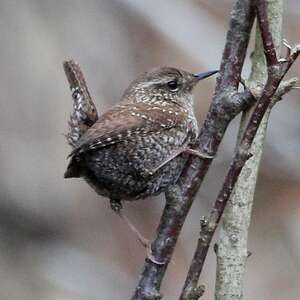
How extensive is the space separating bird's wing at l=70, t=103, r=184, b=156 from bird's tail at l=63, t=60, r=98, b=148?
9cm

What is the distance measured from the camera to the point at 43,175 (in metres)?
4.78

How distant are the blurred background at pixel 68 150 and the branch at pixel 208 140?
2.00 metres

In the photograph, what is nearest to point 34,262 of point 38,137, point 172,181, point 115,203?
point 38,137

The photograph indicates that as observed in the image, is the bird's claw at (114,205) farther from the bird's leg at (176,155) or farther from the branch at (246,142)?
the branch at (246,142)

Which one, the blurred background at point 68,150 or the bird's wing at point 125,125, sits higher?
the bird's wing at point 125,125

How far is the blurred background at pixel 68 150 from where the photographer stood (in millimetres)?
4535

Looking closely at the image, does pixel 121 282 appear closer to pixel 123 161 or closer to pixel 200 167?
pixel 123 161

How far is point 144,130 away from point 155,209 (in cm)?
203

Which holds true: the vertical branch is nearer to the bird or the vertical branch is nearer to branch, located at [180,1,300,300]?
branch, located at [180,1,300,300]

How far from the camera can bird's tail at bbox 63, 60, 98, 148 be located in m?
2.95

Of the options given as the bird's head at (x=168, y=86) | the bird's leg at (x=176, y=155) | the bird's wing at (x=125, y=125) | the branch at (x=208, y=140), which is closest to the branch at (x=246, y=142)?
the branch at (x=208, y=140)

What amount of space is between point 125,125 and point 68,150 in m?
1.93

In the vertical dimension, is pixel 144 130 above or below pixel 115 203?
above

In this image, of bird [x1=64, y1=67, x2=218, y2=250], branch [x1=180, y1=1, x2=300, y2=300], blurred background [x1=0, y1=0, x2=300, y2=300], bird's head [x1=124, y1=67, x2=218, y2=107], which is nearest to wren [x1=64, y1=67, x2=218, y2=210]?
bird [x1=64, y1=67, x2=218, y2=250]
